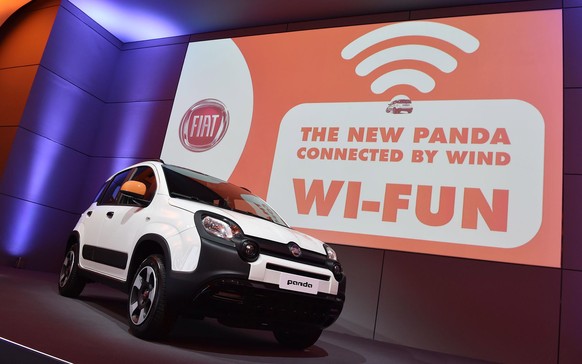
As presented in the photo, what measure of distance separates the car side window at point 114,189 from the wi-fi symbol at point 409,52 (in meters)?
3.26

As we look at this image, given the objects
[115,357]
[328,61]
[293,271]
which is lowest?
[115,357]

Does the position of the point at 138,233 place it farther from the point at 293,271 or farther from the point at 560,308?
the point at 560,308

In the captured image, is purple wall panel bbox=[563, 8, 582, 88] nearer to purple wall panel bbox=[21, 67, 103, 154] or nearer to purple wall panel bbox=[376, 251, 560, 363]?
purple wall panel bbox=[376, 251, 560, 363]

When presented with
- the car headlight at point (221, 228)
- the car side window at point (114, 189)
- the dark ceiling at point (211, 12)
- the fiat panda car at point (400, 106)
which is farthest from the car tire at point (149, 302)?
the dark ceiling at point (211, 12)

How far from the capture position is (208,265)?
257 centimetres

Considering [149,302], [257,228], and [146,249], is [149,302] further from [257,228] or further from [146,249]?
[257,228]

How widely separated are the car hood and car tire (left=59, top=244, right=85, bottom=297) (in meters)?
1.56

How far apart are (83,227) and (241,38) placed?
415cm

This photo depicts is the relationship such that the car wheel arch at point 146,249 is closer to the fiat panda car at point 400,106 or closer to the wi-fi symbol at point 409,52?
the fiat panda car at point 400,106

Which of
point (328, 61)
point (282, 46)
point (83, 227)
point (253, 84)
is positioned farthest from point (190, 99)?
point (83, 227)

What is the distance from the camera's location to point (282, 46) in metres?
Result: 6.59

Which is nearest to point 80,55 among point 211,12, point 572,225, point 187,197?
point 211,12

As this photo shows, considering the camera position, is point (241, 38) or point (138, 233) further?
point (241, 38)

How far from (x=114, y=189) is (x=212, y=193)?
3.66 ft
